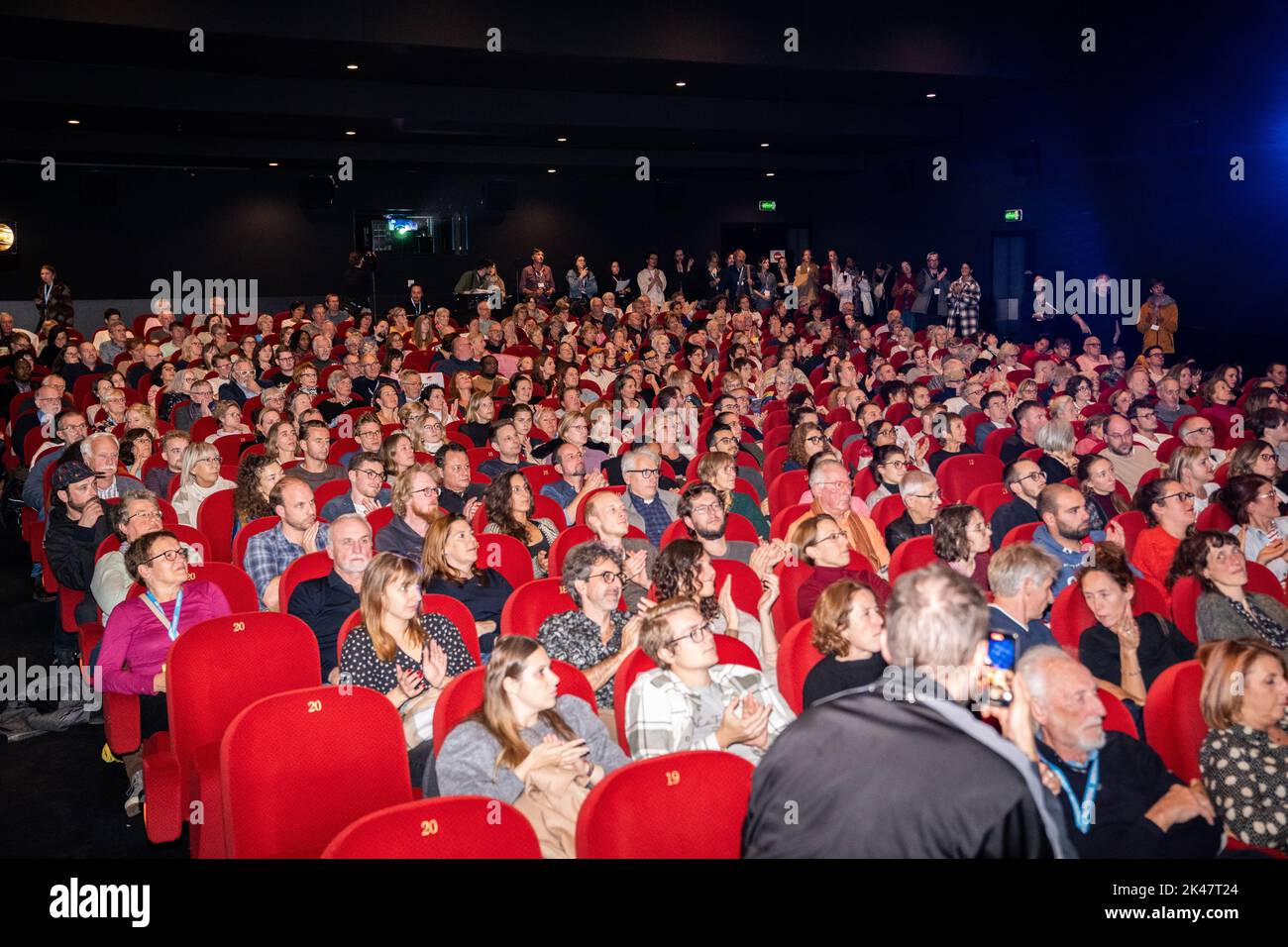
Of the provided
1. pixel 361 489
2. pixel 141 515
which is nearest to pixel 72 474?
pixel 141 515

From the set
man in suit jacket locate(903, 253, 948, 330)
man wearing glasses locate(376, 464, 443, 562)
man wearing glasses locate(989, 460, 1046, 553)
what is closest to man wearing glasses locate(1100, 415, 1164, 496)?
man wearing glasses locate(989, 460, 1046, 553)

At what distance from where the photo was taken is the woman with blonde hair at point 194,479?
604 centimetres

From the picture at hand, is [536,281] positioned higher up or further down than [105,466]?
higher up

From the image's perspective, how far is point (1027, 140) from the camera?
15414 millimetres

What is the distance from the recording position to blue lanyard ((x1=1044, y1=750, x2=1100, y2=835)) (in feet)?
9.73

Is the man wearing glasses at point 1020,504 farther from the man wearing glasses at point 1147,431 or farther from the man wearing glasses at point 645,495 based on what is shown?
the man wearing glasses at point 1147,431

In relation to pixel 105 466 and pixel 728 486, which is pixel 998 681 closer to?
pixel 728 486

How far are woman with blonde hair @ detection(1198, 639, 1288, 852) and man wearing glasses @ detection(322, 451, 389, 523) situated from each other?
4036mm

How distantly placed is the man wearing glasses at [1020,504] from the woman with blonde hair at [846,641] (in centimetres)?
228

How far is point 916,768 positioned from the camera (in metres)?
1.97

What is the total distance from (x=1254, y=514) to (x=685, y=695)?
10.9ft

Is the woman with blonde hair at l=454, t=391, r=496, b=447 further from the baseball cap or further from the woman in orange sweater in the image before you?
the woman in orange sweater
